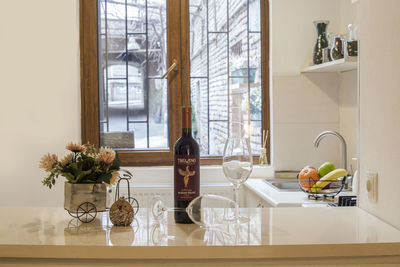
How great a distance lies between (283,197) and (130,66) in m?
1.59

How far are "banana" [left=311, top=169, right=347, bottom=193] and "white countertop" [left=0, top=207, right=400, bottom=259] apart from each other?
3.34 feet

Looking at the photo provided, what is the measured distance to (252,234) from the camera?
124 cm

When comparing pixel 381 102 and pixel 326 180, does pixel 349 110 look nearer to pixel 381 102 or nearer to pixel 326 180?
pixel 326 180

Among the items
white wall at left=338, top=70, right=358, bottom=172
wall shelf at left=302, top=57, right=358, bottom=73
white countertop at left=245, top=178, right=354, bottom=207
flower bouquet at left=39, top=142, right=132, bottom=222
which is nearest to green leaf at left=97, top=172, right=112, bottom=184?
flower bouquet at left=39, top=142, right=132, bottom=222

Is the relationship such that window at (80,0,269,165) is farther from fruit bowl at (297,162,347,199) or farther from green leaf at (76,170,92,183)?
green leaf at (76,170,92,183)

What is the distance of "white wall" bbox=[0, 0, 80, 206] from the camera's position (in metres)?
3.49

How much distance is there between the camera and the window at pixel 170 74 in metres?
3.58

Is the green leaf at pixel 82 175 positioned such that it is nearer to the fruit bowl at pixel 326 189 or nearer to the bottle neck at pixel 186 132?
the bottle neck at pixel 186 132

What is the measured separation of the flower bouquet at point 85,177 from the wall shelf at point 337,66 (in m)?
1.87

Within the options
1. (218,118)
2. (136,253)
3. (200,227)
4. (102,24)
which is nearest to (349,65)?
(218,118)

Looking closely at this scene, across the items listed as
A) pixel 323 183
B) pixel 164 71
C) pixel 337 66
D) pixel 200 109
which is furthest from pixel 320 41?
pixel 323 183

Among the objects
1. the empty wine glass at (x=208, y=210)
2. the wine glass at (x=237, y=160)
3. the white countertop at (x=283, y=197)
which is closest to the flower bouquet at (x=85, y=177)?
the empty wine glass at (x=208, y=210)

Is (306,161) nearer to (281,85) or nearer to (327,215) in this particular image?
(281,85)

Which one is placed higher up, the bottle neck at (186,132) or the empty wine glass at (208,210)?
the bottle neck at (186,132)
